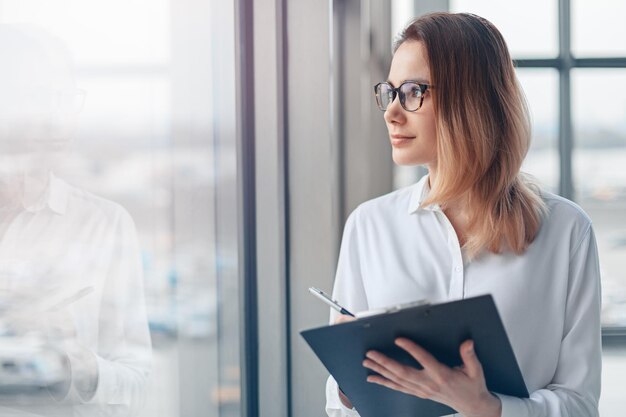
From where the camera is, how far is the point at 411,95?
1.24 metres

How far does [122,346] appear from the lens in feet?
3.19

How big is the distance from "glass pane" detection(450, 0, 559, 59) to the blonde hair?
641mm

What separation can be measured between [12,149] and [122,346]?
381 millimetres

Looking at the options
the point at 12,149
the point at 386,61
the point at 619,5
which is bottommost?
the point at 12,149

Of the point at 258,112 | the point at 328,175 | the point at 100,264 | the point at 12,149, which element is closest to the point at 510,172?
the point at 328,175

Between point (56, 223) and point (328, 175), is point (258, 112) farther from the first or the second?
point (56, 223)

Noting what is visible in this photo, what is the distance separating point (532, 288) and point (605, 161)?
0.86 metres

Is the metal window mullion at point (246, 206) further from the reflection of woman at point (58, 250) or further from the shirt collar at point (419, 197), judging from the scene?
the reflection of woman at point (58, 250)

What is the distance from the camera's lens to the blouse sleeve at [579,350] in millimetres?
1173

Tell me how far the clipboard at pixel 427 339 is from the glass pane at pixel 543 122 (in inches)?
37.2

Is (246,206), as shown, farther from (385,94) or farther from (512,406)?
(512,406)

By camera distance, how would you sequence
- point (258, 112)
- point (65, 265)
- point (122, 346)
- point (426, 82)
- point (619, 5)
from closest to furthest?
point (65, 265) < point (122, 346) < point (426, 82) < point (258, 112) < point (619, 5)

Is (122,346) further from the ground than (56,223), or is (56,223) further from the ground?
(56,223)

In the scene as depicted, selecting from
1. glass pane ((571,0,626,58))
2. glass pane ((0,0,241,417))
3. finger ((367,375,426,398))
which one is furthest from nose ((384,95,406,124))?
glass pane ((571,0,626,58))
